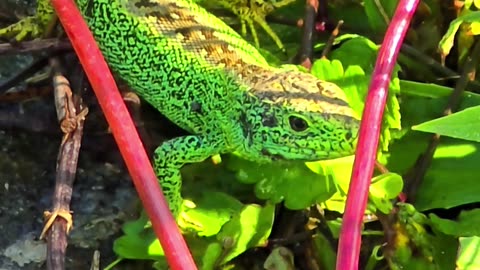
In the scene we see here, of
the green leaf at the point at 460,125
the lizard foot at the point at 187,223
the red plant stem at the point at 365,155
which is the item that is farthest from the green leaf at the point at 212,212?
the red plant stem at the point at 365,155

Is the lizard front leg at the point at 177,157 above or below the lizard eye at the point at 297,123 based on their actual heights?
below

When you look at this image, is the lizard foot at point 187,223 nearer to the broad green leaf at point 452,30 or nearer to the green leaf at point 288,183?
the green leaf at point 288,183

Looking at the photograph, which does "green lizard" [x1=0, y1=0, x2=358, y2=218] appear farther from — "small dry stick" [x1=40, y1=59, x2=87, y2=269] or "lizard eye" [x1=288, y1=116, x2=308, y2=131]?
"small dry stick" [x1=40, y1=59, x2=87, y2=269]

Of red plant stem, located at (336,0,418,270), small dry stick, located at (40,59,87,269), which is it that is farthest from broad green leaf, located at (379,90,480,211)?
small dry stick, located at (40,59,87,269)

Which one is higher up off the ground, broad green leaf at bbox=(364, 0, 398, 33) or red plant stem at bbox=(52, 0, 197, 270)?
broad green leaf at bbox=(364, 0, 398, 33)

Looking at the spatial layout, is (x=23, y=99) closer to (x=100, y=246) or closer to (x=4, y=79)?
(x=4, y=79)

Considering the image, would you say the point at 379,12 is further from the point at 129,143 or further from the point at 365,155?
the point at 129,143
